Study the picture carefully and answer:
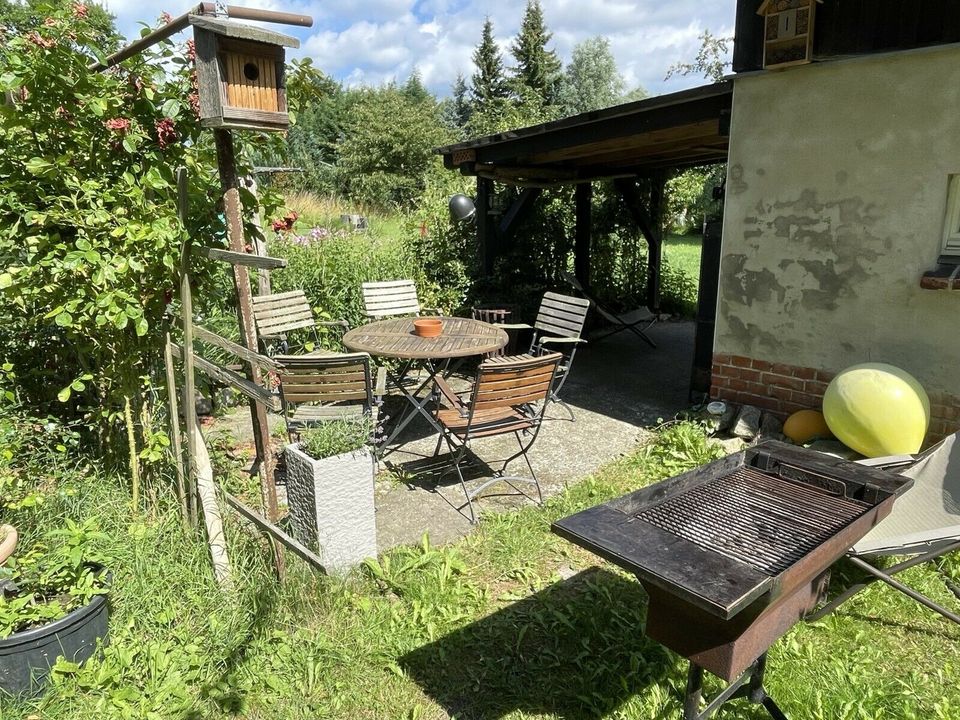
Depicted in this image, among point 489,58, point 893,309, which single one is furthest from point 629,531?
point 489,58

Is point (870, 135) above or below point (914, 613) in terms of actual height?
above

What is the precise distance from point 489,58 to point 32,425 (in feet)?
128

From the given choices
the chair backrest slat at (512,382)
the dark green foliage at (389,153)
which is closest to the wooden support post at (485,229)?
Result: the chair backrest slat at (512,382)

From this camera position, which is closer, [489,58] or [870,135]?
[870,135]

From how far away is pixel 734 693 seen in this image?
2.04m

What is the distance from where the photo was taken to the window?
367 centimetres

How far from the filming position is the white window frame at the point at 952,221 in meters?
3.67

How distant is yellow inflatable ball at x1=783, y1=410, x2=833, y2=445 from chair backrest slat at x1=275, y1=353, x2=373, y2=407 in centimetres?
296

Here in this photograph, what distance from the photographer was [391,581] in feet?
9.17

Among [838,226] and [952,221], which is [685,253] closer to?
[838,226]

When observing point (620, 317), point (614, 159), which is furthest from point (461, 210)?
point (620, 317)

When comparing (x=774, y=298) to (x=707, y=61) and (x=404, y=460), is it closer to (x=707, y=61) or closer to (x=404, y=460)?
(x=404, y=460)

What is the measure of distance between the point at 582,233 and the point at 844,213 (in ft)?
14.4

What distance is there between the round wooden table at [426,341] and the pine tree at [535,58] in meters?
33.1
